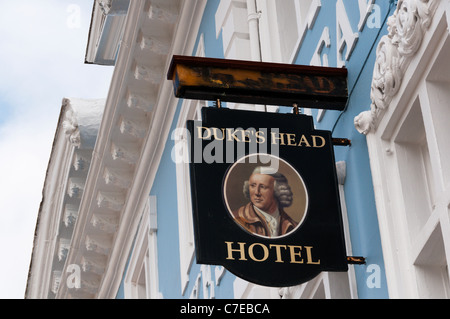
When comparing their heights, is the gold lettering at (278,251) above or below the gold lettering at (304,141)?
below

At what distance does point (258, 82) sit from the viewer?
25.9 ft

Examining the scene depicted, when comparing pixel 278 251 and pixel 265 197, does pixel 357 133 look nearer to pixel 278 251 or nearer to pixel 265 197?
pixel 265 197

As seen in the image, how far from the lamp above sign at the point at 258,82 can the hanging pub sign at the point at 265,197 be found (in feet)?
0.92

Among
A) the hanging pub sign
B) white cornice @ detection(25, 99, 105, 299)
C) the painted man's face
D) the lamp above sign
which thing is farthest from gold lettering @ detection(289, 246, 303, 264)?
white cornice @ detection(25, 99, 105, 299)

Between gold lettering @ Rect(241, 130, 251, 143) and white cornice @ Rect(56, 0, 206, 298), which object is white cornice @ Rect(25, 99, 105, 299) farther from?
gold lettering @ Rect(241, 130, 251, 143)

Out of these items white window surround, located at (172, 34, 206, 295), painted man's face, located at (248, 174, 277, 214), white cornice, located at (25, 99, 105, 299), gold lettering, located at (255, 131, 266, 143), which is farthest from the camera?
white cornice, located at (25, 99, 105, 299)

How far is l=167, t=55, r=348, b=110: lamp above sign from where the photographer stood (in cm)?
775

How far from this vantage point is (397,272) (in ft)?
22.8

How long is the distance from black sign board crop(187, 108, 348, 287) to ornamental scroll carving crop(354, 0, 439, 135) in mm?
→ 379

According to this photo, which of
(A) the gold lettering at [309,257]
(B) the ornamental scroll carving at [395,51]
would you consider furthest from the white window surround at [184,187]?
(A) the gold lettering at [309,257]

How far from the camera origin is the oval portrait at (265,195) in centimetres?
705

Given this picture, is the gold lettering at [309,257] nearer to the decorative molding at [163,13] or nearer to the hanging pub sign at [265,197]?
the hanging pub sign at [265,197]

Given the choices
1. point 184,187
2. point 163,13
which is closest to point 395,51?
point 184,187
